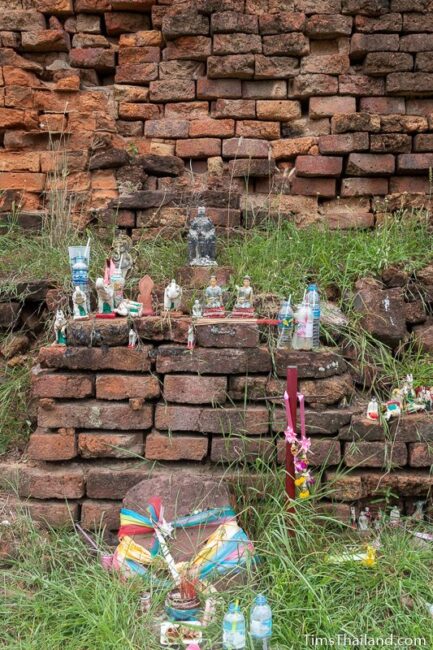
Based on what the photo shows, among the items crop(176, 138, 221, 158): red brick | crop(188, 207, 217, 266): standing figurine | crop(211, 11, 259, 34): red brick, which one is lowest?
crop(188, 207, 217, 266): standing figurine

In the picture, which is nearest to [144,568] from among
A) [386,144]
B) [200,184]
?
[200,184]

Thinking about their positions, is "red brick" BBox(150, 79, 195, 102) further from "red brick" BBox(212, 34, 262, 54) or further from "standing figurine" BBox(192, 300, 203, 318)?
"standing figurine" BBox(192, 300, 203, 318)

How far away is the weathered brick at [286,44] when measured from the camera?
4469mm

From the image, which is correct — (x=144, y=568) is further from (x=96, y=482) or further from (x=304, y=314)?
(x=304, y=314)

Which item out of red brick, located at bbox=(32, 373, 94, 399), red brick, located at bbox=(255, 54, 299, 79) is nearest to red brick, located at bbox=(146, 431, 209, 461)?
red brick, located at bbox=(32, 373, 94, 399)

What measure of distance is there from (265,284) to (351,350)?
612 millimetres

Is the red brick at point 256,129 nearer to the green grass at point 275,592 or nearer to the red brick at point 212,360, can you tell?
the red brick at point 212,360

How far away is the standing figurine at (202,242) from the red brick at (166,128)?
140cm

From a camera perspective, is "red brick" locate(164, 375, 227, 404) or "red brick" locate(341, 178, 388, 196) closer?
"red brick" locate(164, 375, 227, 404)

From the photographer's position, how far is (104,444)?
2873 mm

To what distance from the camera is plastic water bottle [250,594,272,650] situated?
202cm

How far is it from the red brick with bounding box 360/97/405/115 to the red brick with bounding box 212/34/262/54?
950 mm

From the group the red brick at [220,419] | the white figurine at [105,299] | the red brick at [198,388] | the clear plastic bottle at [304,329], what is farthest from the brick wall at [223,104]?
the red brick at [220,419]

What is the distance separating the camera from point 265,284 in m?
3.35
